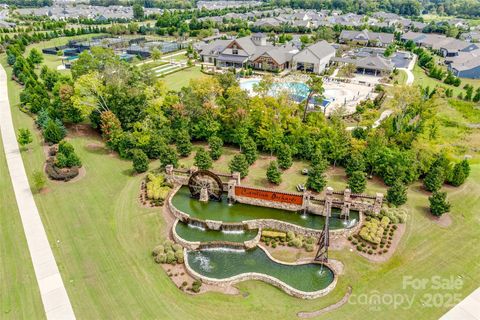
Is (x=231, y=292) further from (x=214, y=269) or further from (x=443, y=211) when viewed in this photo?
(x=443, y=211)

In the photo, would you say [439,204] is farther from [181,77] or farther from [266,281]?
[181,77]

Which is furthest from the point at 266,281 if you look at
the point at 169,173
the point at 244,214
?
the point at 169,173

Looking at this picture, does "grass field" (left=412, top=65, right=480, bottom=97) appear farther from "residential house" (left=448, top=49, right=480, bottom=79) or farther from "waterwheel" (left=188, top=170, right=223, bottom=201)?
"waterwheel" (left=188, top=170, right=223, bottom=201)

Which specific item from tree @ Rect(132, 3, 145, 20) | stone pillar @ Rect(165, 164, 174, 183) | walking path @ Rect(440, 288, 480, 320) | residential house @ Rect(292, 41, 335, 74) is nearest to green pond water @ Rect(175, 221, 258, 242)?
stone pillar @ Rect(165, 164, 174, 183)

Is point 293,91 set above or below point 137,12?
below

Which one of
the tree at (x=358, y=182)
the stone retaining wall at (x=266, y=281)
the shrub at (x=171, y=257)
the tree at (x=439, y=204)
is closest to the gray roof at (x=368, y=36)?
the tree at (x=358, y=182)

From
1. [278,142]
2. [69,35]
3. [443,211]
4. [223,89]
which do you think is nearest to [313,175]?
[278,142]
